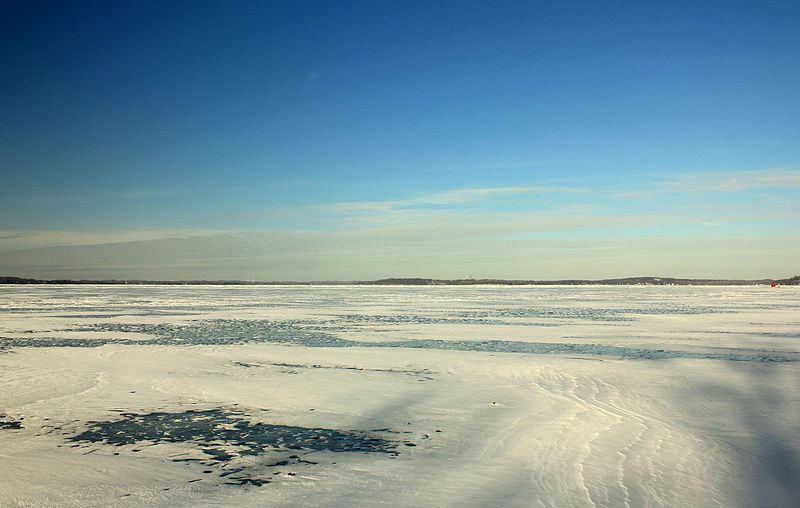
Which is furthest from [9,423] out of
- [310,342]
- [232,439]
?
[310,342]

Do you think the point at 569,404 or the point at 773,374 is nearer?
the point at 569,404

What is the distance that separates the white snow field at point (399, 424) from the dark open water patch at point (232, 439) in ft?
0.10

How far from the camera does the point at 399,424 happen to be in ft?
23.6

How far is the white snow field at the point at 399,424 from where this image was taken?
4.96 metres

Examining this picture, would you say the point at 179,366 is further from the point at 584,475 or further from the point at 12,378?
the point at 584,475

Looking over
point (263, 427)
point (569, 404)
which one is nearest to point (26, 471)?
point (263, 427)

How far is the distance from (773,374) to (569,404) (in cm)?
449

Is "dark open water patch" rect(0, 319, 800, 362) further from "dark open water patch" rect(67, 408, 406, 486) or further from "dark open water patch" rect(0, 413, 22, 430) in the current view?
"dark open water patch" rect(0, 413, 22, 430)

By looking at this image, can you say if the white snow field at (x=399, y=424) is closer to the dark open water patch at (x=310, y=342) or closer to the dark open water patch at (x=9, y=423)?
the dark open water patch at (x=9, y=423)

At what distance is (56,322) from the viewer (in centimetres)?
2136

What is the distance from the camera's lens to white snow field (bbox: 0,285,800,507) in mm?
4957

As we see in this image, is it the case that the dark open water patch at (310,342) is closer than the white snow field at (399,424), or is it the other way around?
the white snow field at (399,424)

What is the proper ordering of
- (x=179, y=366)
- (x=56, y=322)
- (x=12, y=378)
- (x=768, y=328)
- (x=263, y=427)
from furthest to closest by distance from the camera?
1. (x=56, y=322)
2. (x=768, y=328)
3. (x=179, y=366)
4. (x=12, y=378)
5. (x=263, y=427)

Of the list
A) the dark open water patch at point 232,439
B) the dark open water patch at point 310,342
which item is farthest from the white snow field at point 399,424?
the dark open water patch at point 310,342
